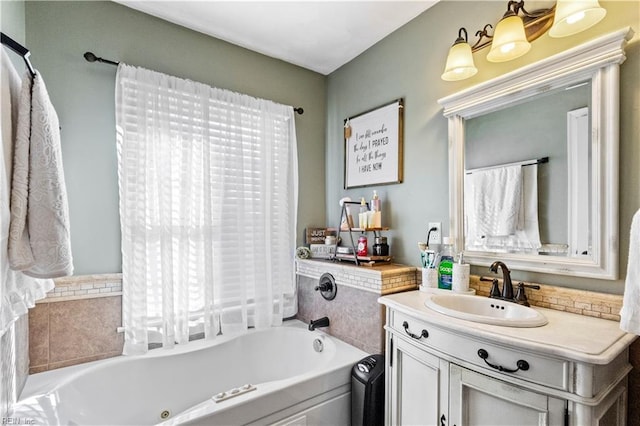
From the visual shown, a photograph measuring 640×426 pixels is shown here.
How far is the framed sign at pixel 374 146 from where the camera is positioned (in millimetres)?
2102

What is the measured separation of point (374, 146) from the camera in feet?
7.46

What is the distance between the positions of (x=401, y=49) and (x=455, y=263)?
4.84 feet

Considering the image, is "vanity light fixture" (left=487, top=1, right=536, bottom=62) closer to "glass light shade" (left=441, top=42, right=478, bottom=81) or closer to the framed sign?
"glass light shade" (left=441, top=42, right=478, bottom=81)

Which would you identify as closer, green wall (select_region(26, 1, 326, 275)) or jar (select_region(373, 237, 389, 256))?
green wall (select_region(26, 1, 326, 275))

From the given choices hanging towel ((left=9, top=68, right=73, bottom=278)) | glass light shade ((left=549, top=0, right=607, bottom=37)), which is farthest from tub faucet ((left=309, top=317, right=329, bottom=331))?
glass light shade ((left=549, top=0, right=607, bottom=37))

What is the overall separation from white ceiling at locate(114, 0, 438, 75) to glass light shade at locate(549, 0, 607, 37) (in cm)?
84

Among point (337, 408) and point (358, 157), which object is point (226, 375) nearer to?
point (337, 408)

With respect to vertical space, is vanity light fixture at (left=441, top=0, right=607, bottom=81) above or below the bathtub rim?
above

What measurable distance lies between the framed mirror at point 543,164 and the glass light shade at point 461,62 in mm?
91

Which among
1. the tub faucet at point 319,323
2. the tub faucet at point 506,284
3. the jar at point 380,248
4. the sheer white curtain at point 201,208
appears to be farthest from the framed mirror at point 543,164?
the sheer white curtain at point 201,208

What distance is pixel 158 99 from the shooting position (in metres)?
1.88

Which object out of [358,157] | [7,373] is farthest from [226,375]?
[358,157]

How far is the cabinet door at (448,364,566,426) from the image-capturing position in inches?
37.6

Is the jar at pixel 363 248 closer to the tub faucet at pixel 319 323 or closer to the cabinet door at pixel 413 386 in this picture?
the tub faucet at pixel 319 323
